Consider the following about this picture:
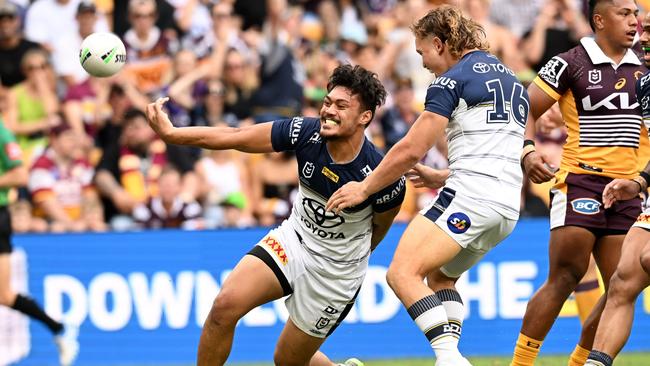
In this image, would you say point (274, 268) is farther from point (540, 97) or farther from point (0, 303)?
point (0, 303)

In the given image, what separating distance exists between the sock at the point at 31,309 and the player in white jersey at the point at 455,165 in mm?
5347

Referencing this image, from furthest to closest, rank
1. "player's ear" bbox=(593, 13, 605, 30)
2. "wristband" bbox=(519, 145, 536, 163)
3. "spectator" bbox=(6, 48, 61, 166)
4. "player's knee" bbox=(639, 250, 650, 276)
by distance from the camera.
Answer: "spectator" bbox=(6, 48, 61, 166), "player's ear" bbox=(593, 13, 605, 30), "wristband" bbox=(519, 145, 536, 163), "player's knee" bbox=(639, 250, 650, 276)

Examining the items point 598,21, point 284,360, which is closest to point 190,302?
point 284,360

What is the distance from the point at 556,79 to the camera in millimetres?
9234

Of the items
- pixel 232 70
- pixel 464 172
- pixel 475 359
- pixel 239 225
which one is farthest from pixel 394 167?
pixel 232 70

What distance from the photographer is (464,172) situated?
319 inches

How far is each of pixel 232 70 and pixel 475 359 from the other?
5.38 meters

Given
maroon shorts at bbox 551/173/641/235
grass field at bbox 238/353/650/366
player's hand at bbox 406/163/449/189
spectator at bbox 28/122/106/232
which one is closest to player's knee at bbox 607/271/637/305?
maroon shorts at bbox 551/173/641/235

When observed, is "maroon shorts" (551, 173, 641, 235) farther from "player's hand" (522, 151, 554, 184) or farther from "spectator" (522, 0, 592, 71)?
"spectator" (522, 0, 592, 71)

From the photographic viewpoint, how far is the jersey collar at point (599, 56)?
30.2 feet

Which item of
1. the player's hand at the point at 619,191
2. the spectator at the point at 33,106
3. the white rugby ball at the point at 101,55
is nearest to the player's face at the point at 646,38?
the player's hand at the point at 619,191

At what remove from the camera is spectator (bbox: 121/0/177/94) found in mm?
15648

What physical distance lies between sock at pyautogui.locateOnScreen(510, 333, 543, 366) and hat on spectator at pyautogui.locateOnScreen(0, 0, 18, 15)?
9.01m

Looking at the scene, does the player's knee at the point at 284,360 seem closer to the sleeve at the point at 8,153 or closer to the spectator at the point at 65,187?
the sleeve at the point at 8,153
